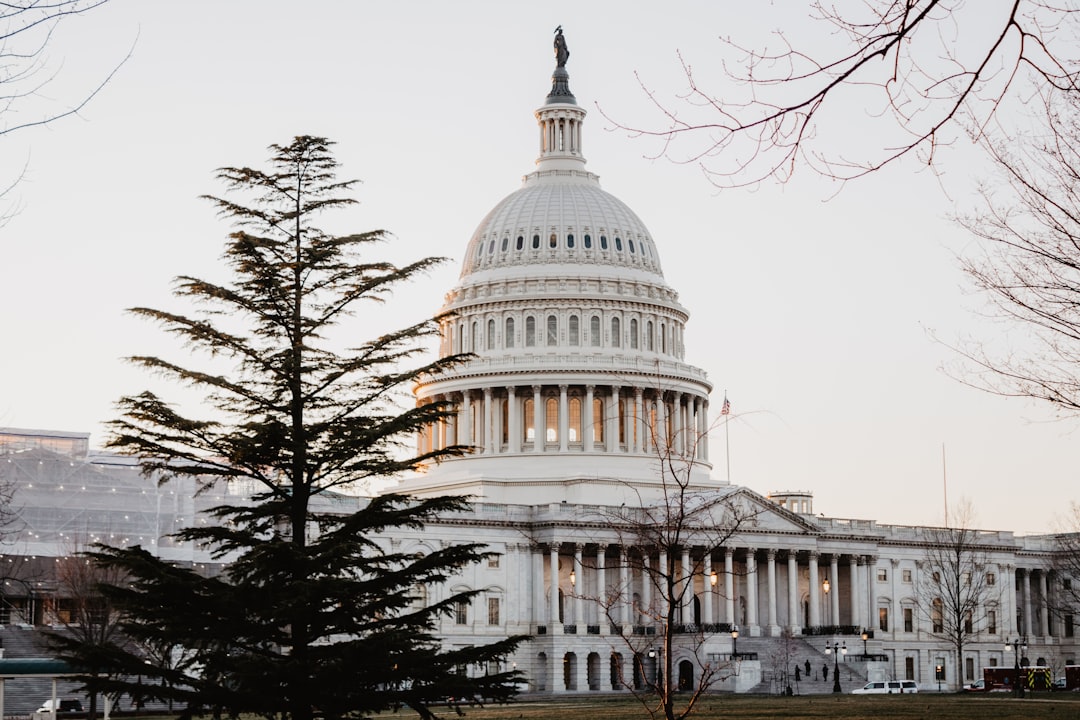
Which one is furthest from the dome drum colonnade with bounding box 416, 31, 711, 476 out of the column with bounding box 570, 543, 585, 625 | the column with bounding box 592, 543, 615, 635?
the column with bounding box 592, 543, 615, 635

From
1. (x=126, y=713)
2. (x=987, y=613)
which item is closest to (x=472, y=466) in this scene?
(x=987, y=613)

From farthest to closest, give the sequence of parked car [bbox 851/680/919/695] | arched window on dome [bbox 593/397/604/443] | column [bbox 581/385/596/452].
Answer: arched window on dome [bbox 593/397/604/443]
column [bbox 581/385/596/452]
parked car [bbox 851/680/919/695]

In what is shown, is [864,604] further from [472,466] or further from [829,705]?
[829,705]

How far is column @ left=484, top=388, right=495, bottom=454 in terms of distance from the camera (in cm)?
13988

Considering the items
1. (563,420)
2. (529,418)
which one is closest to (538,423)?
(563,420)

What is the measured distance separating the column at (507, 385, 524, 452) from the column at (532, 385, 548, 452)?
4.22ft

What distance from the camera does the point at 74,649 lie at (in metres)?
37.5

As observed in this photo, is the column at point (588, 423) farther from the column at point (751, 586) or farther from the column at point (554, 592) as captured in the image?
the column at point (751, 586)

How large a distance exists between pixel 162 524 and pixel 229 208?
88.6 meters

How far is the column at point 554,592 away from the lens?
122 m

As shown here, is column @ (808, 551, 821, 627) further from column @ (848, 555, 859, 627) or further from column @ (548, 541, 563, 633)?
column @ (548, 541, 563, 633)

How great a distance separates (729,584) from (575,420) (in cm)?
2038

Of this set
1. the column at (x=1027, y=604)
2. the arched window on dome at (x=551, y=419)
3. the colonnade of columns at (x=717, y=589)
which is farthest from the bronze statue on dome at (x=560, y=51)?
the column at (x=1027, y=604)

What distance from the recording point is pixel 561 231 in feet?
482
